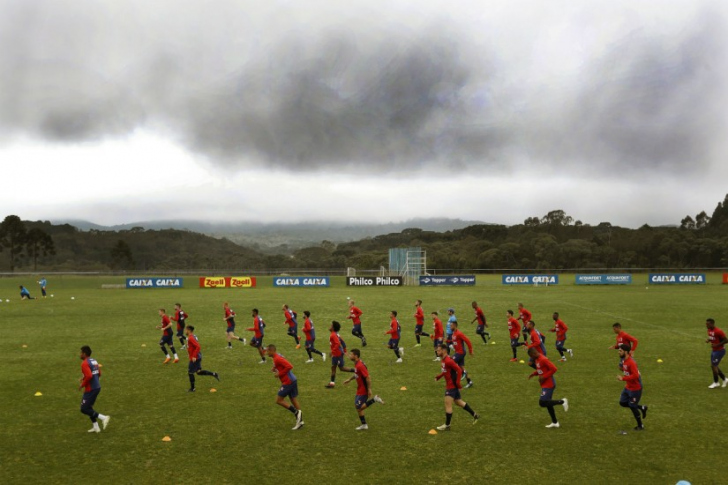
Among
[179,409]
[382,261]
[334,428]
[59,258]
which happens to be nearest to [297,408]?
[334,428]

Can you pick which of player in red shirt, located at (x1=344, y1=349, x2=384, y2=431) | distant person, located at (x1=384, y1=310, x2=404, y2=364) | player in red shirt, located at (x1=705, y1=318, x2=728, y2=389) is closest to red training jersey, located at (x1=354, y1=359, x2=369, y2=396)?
player in red shirt, located at (x1=344, y1=349, x2=384, y2=431)

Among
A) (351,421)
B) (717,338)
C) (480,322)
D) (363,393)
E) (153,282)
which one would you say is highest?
(717,338)

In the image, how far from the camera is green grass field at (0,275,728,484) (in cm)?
1111

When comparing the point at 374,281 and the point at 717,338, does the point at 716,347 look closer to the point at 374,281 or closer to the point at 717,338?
the point at 717,338

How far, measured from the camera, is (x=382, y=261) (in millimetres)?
133625

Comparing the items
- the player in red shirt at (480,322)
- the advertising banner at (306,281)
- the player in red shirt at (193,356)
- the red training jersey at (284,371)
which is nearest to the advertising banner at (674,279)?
the advertising banner at (306,281)

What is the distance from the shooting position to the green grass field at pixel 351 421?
11.1 metres

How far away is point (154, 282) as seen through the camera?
72.8 meters

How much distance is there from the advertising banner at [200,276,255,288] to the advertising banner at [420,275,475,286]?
24205mm

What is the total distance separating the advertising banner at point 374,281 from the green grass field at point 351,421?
43.4 m

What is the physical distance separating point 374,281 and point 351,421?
57888 mm

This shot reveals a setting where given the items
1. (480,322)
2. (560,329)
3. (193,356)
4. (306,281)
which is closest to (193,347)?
(193,356)

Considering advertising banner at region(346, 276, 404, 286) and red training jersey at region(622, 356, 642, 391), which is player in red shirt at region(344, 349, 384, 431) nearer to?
red training jersey at region(622, 356, 642, 391)

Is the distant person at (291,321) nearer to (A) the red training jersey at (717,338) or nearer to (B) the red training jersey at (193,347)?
(B) the red training jersey at (193,347)
